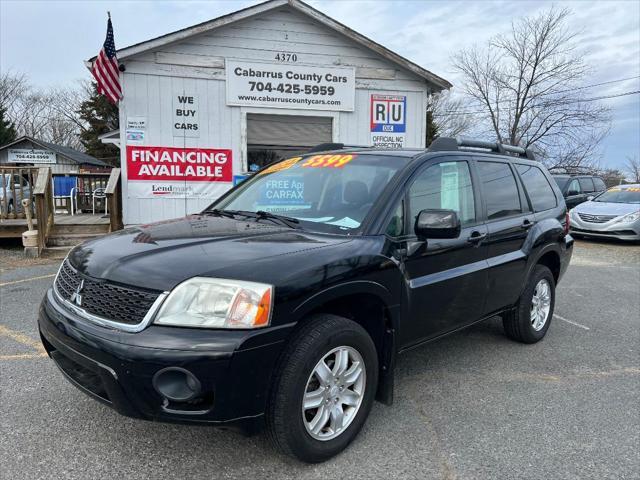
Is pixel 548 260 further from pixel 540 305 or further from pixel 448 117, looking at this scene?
pixel 448 117

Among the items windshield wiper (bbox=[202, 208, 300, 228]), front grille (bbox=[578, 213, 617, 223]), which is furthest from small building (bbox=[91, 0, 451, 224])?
windshield wiper (bbox=[202, 208, 300, 228])

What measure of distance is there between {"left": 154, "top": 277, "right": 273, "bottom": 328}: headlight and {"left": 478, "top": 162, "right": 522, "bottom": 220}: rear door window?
2341 millimetres

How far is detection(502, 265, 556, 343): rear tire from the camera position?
4441 mm

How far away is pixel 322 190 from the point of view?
346 cm

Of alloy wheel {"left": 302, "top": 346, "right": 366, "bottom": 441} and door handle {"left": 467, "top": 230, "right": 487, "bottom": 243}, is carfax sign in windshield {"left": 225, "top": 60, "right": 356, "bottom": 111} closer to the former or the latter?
door handle {"left": 467, "top": 230, "right": 487, "bottom": 243}

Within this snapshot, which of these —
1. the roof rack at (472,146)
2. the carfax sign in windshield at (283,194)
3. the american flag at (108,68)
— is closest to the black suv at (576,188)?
the roof rack at (472,146)

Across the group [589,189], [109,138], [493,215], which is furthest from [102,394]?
[589,189]

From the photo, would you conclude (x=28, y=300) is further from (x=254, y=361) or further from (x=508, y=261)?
(x=508, y=261)

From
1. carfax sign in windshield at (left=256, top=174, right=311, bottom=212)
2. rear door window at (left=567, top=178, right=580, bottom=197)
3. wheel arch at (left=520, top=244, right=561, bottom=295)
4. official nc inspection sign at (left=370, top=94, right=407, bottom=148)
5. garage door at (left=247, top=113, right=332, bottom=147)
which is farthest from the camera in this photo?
rear door window at (left=567, top=178, right=580, bottom=197)

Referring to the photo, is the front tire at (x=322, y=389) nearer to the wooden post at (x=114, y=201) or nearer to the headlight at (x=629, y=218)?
the wooden post at (x=114, y=201)

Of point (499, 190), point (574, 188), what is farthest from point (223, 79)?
point (574, 188)

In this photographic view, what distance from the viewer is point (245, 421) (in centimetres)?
230

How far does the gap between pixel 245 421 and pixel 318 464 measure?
585mm

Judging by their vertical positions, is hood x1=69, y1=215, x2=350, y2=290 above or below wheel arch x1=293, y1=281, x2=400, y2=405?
above
